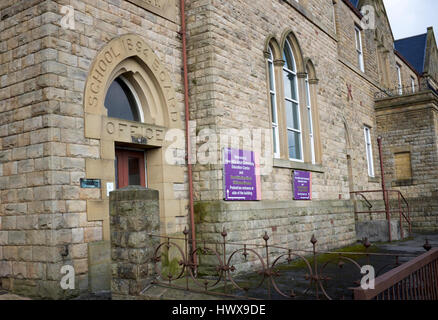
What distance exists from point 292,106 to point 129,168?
18.1ft

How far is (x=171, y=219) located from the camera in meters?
8.26

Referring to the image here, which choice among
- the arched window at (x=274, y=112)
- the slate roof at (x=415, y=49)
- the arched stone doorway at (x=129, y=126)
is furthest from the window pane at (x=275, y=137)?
the slate roof at (x=415, y=49)

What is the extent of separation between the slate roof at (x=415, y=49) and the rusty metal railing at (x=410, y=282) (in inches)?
1086

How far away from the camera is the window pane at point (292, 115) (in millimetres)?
11702

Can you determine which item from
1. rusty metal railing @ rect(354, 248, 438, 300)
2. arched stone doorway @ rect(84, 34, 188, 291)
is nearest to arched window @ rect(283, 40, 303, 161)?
arched stone doorway @ rect(84, 34, 188, 291)

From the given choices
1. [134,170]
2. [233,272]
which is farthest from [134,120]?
[233,272]

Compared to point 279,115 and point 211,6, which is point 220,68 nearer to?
point 211,6

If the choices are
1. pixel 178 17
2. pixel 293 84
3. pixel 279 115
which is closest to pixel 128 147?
pixel 178 17

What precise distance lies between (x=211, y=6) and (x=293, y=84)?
411cm

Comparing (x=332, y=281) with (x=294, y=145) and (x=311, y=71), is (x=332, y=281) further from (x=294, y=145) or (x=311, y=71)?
(x=311, y=71)

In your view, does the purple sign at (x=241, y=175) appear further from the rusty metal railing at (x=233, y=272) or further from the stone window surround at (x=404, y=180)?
the stone window surround at (x=404, y=180)

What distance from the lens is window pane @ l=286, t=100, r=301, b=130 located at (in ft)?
38.4

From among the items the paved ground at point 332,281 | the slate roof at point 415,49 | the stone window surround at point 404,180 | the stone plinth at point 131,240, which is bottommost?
the paved ground at point 332,281

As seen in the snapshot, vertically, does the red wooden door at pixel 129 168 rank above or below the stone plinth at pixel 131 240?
above
